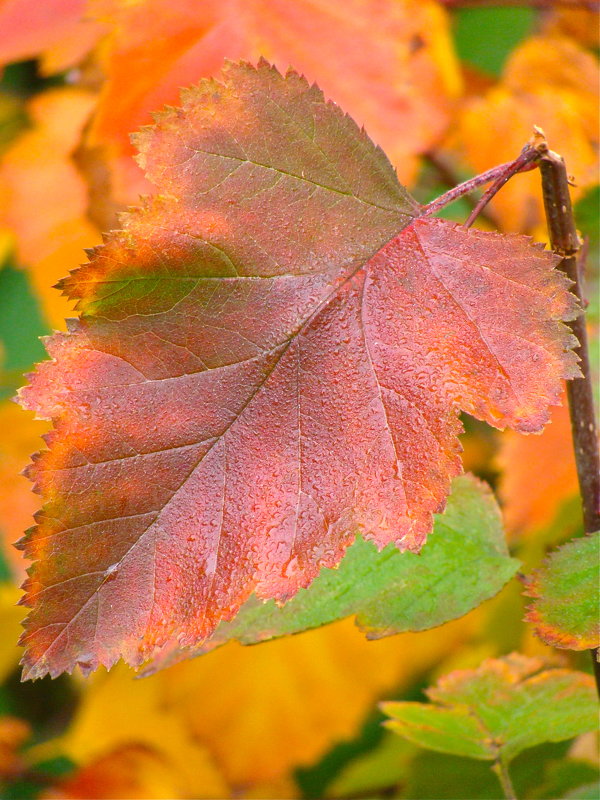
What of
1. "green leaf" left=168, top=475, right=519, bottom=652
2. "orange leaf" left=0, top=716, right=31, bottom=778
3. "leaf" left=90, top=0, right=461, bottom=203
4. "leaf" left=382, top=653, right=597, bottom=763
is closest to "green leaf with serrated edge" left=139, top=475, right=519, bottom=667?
"green leaf" left=168, top=475, right=519, bottom=652

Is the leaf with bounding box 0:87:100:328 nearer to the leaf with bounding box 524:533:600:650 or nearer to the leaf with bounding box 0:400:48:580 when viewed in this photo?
the leaf with bounding box 0:400:48:580

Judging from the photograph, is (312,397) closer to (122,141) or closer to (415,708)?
(415,708)

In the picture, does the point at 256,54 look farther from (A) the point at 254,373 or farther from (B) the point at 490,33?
(B) the point at 490,33

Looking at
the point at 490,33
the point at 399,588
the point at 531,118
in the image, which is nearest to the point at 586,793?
the point at 399,588

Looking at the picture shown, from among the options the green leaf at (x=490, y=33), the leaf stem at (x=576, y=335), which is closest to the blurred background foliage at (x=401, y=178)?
the leaf stem at (x=576, y=335)

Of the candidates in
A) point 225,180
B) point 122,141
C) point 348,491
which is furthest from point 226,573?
point 122,141

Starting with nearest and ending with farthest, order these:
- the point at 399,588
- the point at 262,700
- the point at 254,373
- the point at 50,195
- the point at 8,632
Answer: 1. the point at 254,373
2. the point at 399,588
3. the point at 50,195
4. the point at 262,700
5. the point at 8,632
